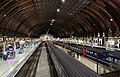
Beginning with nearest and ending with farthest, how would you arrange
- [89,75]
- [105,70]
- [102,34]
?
1. [89,75]
2. [105,70]
3. [102,34]

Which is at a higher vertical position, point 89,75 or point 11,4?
point 11,4

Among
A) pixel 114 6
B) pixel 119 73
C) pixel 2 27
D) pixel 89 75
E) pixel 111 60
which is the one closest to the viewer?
pixel 89 75

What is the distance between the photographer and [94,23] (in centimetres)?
4134

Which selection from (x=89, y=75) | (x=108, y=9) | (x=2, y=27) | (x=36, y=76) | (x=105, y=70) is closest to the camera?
(x=89, y=75)

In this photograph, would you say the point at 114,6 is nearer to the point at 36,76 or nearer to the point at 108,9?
the point at 108,9

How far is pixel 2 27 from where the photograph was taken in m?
31.7

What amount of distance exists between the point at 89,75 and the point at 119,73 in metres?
3.91

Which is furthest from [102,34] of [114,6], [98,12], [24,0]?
[24,0]

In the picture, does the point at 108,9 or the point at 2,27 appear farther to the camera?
the point at 2,27

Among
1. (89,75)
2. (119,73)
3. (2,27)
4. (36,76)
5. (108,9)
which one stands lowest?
(36,76)

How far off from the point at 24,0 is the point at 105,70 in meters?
20.6

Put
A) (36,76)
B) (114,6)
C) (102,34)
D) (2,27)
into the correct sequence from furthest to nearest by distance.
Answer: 1. (102,34)
2. (2,27)
3. (114,6)
4. (36,76)

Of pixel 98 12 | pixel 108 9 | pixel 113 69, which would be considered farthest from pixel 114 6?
pixel 113 69

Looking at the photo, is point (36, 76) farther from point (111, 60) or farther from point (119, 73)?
point (119, 73)
